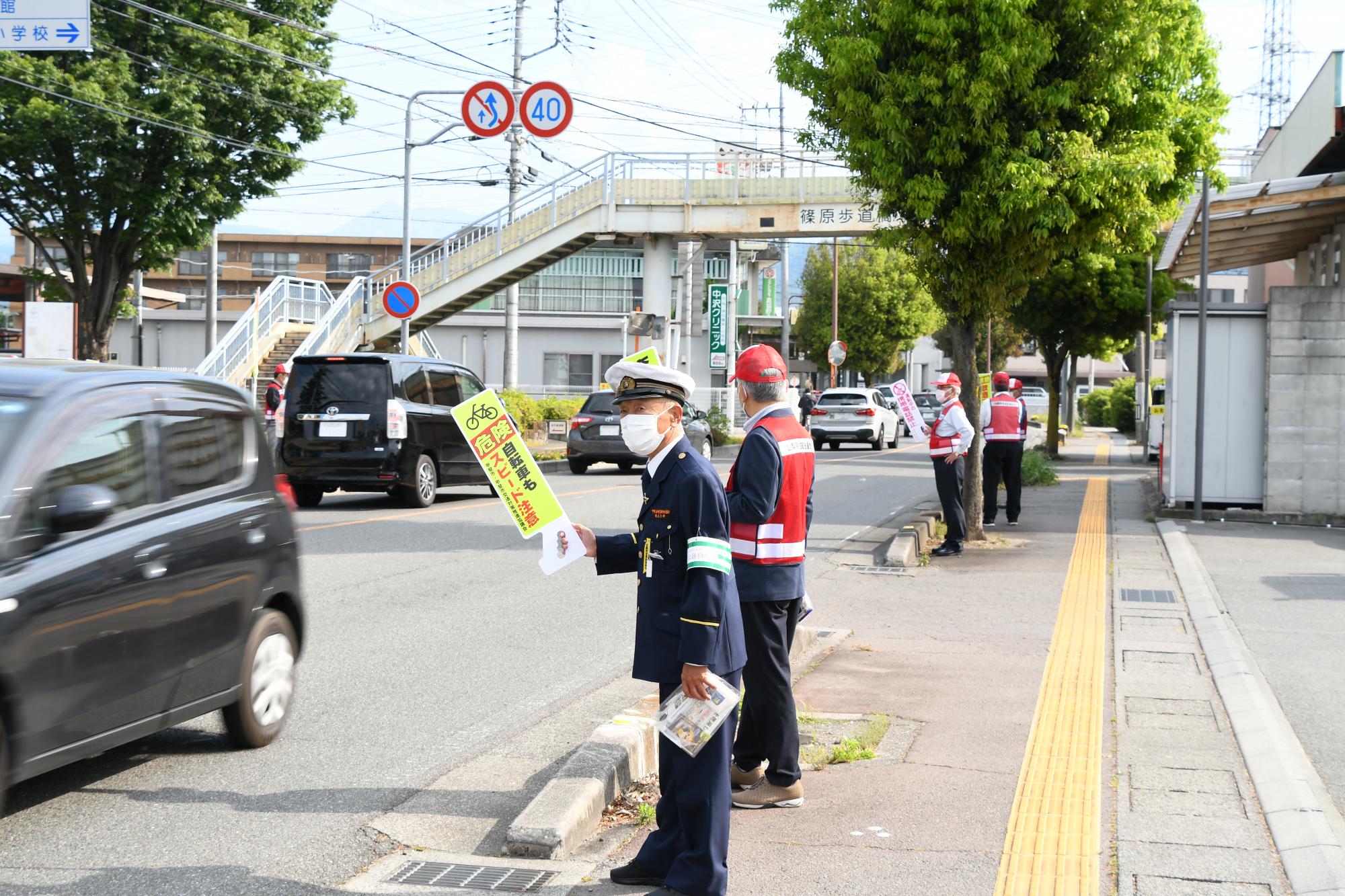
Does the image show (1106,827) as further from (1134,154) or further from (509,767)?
(1134,154)

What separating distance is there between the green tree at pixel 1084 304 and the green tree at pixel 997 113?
651 inches

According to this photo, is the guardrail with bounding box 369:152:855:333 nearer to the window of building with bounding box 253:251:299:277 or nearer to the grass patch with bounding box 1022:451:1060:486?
the grass patch with bounding box 1022:451:1060:486

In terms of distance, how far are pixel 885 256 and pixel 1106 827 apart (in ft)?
209

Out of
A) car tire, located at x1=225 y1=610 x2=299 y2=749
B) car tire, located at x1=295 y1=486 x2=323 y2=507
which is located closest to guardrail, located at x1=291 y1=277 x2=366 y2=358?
car tire, located at x1=295 y1=486 x2=323 y2=507

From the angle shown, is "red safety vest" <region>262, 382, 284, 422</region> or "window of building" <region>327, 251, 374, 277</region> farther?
"window of building" <region>327, 251, 374, 277</region>

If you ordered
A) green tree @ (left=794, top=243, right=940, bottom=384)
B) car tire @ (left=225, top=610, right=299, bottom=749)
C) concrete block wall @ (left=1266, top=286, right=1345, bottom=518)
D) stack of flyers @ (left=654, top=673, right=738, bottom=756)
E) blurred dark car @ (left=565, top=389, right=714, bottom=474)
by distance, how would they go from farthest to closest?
1. green tree @ (left=794, top=243, right=940, bottom=384)
2. blurred dark car @ (left=565, top=389, right=714, bottom=474)
3. concrete block wall @ (left=1266, top=286, right=1345, bottom=518)
4. car tire @ (left=225, top=610, right=299, bottom=749)
5. stack of flyers @ (left=654, top=673, right=738, bottom=756)

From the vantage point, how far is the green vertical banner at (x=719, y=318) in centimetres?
4391

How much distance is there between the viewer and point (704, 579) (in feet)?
13.4

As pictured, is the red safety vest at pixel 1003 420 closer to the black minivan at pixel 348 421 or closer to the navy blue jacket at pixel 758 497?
the black minivan at pixel 348 421

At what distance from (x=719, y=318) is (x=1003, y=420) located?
29024mm

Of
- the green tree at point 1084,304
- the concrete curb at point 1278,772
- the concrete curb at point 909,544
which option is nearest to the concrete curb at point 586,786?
the concrete curb at point 1278,772

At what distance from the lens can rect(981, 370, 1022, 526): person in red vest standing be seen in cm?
1579

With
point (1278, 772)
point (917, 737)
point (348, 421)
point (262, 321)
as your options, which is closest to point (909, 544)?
point (917, 737)

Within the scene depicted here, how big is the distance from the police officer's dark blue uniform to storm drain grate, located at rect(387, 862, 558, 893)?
30 centimetres
